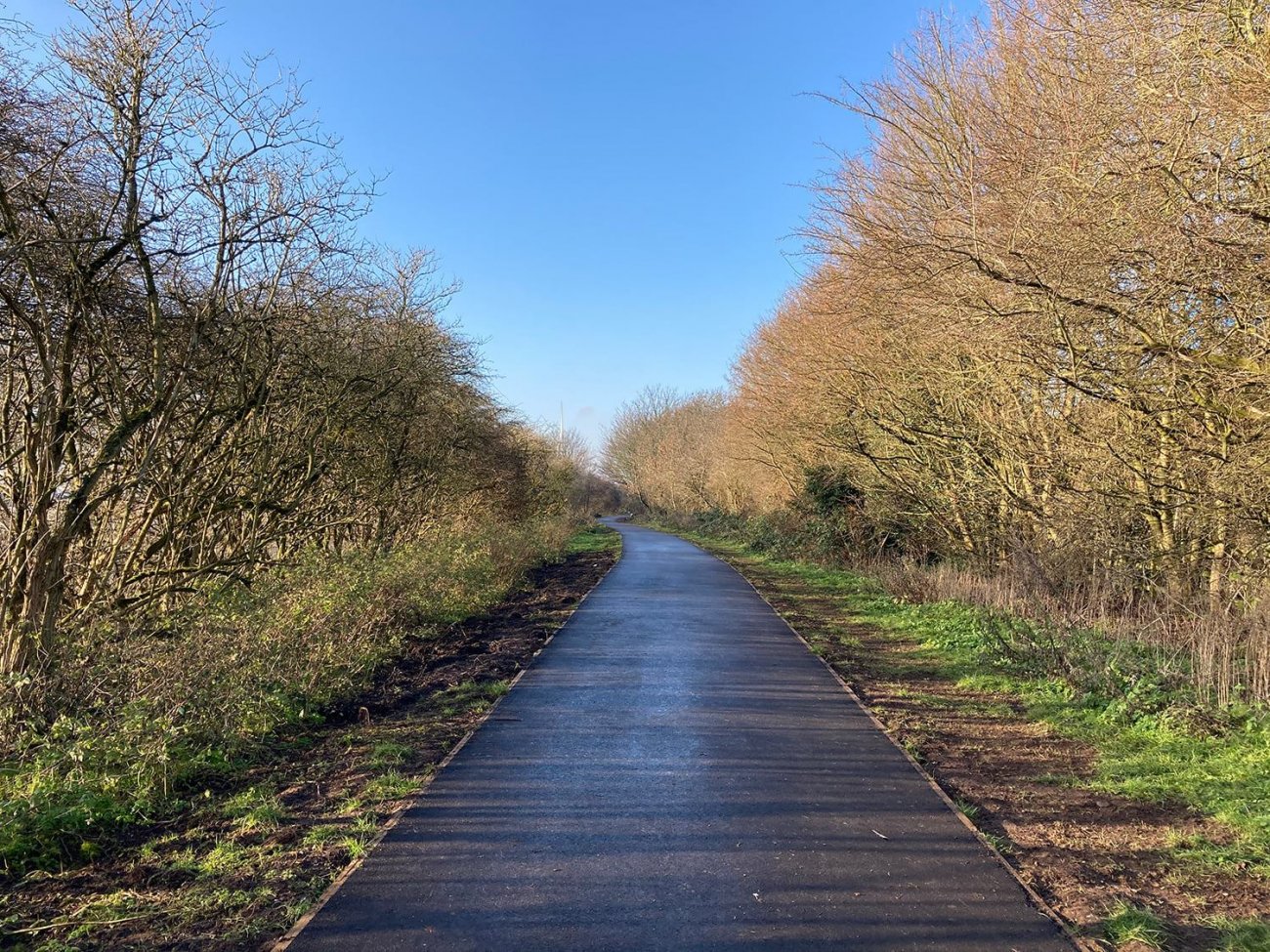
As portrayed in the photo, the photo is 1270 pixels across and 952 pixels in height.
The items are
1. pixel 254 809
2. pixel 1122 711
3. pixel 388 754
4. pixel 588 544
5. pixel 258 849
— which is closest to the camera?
pixel 258 849

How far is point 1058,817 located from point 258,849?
4583 mm

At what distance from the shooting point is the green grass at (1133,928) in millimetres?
3422

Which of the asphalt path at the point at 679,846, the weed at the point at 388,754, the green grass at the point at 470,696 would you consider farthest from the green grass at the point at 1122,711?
the weed at the point at 388,754

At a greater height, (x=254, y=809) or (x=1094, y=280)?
(x=1094, y=280)

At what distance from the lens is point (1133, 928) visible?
11.4ft

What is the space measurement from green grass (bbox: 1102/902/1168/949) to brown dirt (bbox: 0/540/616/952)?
→ 3.59 meters

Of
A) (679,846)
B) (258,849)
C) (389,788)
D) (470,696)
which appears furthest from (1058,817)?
(470,696)

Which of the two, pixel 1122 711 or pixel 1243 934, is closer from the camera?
pixel 1243 934

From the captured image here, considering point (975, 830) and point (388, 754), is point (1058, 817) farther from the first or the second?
point (388, 754)

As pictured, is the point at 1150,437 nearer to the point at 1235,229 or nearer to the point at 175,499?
the point at 1235,229

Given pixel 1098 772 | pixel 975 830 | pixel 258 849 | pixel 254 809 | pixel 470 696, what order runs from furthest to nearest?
pixel 470 696 → pixel 1098 772 → pixel 254 809 → pixel 975 830 → pixel 258 849

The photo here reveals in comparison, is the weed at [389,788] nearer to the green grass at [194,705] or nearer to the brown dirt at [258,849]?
the brown dirt at [258,849]

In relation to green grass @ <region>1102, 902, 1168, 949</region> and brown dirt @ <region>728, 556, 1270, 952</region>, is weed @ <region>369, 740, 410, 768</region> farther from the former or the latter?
green grass @ <region>1102, 902, 1168, 949</region>

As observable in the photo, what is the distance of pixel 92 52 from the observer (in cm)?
617
